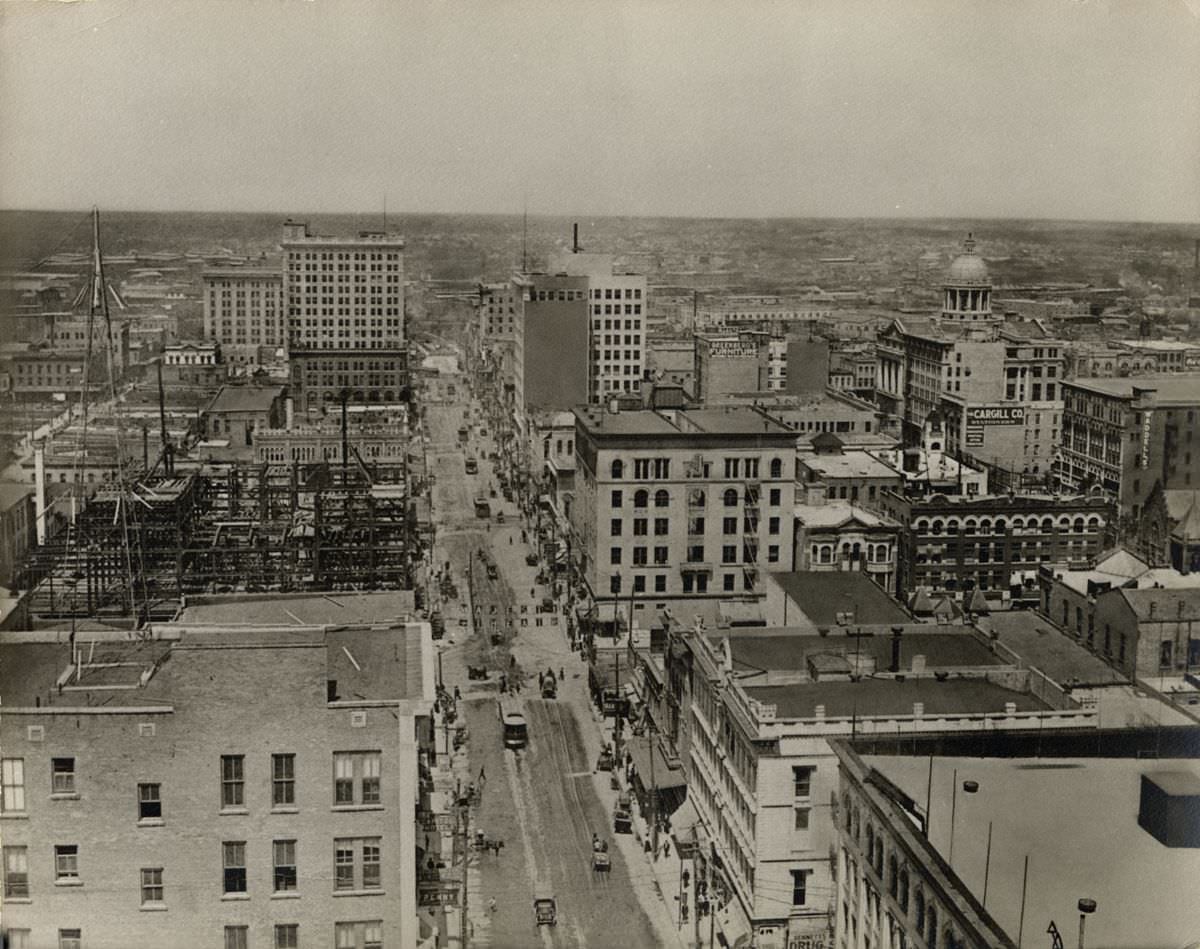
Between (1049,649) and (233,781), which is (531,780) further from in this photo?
(233,781)

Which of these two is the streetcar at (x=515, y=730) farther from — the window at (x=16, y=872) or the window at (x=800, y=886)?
the window at (x=16, y=872)

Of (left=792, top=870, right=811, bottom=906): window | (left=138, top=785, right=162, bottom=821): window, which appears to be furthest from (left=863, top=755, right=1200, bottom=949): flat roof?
(left=138, top=785, right=162, bottom=821): window

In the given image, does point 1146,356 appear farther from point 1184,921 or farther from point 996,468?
point 1184,921

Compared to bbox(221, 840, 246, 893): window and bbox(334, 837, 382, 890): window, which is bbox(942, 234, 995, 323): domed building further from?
bbox(221, 840, 246, 893): window

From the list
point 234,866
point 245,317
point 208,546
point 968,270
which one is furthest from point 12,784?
point 245,317

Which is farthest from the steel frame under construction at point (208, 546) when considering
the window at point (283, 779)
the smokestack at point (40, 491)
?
the window at point (283, 779)

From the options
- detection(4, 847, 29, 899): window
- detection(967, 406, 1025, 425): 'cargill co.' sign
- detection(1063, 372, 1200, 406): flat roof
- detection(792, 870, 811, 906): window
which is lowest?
detection(792, 870, 811, 906): window
